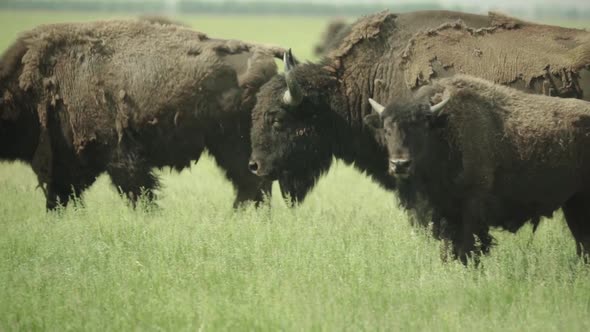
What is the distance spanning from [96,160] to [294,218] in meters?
2.64

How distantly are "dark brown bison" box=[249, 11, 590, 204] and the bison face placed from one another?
0.01 m

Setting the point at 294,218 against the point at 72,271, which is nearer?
the point at 72,271

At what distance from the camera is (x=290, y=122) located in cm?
1073

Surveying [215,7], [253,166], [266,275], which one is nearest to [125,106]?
[253,166]

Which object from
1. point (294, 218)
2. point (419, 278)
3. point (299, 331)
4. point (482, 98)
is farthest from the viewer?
point (294, 218)

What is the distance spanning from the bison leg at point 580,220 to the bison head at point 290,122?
2972 mm

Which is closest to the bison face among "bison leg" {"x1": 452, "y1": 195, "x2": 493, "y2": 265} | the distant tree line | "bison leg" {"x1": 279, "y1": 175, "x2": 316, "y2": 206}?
"bison leg" {"x1": 279, "y1": 175, "x2": 316, "y2": 206}

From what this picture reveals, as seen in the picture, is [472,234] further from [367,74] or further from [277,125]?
[277,125]

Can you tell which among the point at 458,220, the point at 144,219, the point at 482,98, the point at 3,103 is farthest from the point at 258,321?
the point at 3,103

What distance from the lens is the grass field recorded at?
273 inches

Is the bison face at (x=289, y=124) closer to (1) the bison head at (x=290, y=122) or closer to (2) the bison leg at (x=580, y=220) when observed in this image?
(1) the bison head at (x=290, y=122)

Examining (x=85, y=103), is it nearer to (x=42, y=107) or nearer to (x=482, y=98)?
(x=42, y=107)

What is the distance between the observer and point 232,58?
1145 cm

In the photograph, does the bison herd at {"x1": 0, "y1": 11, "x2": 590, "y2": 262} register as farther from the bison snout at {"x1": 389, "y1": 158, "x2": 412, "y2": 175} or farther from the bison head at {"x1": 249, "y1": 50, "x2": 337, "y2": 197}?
the bison snout at {"x1": 389, "y1": 158, "x2": 412, "y2": 175}
